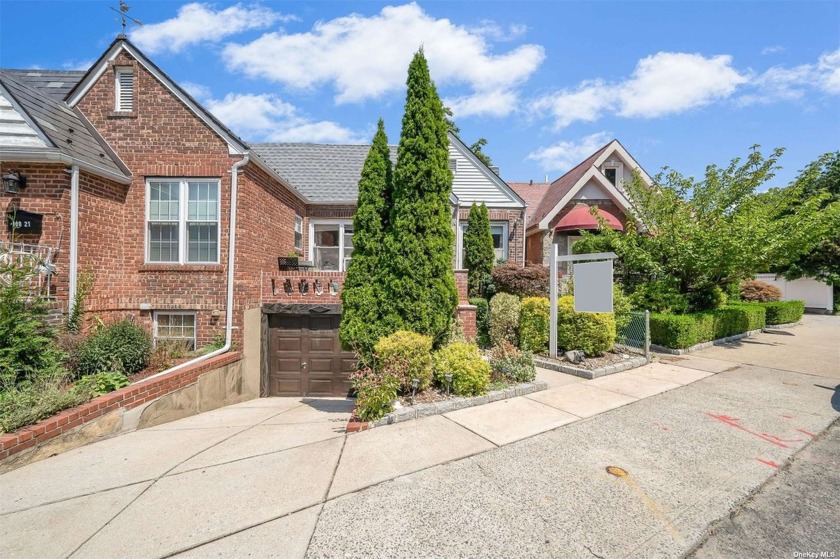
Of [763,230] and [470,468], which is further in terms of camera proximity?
[763,230]

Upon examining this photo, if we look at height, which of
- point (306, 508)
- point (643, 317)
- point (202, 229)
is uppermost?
point (202, 229)

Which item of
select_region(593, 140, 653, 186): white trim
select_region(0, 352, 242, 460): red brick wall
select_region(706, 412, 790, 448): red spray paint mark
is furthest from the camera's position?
select_region(593, 140, 653, 186): white trim

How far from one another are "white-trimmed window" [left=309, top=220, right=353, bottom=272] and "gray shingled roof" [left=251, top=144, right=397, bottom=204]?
2.80 ft

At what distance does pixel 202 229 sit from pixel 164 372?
3532mm

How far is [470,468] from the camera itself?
380 centimetres

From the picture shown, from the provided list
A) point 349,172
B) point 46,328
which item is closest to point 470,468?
point 46,328

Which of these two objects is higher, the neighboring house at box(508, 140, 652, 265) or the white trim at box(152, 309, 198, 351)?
the neighboring house at box(508, 140, 652, 265)

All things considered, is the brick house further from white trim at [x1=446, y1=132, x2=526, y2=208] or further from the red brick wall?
white trim at [x1=446, y1=132, x2=526, y2=208]

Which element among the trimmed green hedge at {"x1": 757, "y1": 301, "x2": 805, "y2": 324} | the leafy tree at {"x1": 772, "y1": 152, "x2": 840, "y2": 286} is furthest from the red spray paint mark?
the leafy tree at {"x1": 772, "y1": 152, "x2": 840, "y2": 286}

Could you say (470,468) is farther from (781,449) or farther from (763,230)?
(763,230)

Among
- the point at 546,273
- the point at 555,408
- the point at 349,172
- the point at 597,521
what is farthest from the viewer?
the point at 349,172

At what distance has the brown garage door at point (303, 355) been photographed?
9.88m

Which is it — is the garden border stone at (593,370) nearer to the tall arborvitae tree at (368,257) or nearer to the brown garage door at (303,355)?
the tall arborvitae tree at (368,257)

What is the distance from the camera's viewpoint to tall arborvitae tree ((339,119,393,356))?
21.6 feet
